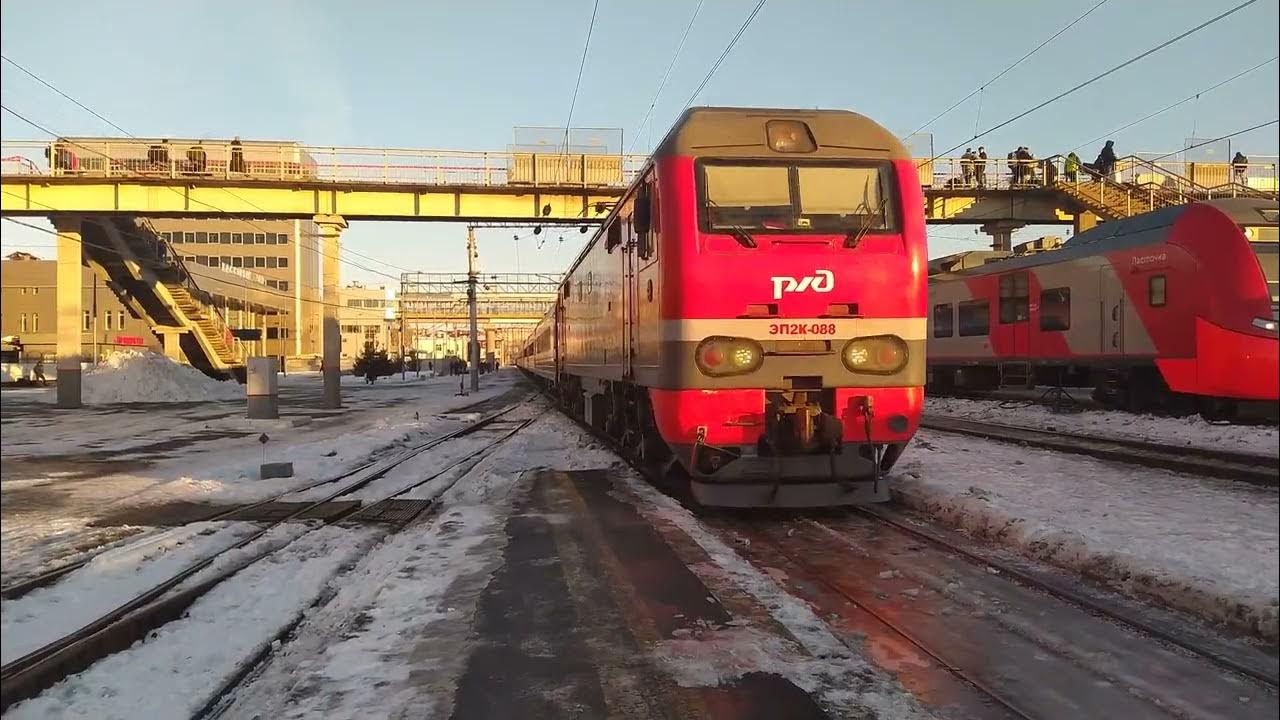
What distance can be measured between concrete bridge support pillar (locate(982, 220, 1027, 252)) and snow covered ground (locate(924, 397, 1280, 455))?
760 centimetres

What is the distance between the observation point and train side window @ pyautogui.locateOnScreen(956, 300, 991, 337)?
19219 millimetres

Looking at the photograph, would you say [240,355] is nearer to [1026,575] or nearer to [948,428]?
[948,428]

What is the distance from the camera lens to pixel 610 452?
43.7 feet

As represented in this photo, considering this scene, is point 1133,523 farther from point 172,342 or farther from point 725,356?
point 172,342

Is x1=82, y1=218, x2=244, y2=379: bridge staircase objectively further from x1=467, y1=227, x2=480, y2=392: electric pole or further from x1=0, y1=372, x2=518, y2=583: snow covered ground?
x1=467, y1=227, x2=480, y2=392: electric pole

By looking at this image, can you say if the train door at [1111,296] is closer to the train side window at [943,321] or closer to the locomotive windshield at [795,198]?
the locomotive windshield at [795,198]

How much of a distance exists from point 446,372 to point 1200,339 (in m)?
73.6

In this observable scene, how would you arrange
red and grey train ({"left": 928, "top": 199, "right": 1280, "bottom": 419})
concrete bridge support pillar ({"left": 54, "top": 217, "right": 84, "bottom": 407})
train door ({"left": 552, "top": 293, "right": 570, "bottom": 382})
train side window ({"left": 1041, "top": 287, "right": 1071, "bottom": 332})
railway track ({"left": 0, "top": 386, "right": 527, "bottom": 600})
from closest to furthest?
red and grey train ({"left": 928, "top": 199, "right": 1280, "bottom": 419}) → railway track ({"left": 0, "top": 386, "right": 527, "bottom": 600}) → train side window ({"left": 1041, "top": 287, "right": 1071, "bottom": 332}) → train door ({"left": 552, "top": 293, "right": 570, "bottom": 382}) → concrete bridge support pillar ({"left": 54, "top": 217, "right": 84, "bottom": 407})

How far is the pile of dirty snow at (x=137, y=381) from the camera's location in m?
26.8

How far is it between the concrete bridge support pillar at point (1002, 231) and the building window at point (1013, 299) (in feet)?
26.9

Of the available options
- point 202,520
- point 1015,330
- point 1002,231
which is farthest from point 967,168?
point 202,520

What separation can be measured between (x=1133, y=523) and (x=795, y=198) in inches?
186

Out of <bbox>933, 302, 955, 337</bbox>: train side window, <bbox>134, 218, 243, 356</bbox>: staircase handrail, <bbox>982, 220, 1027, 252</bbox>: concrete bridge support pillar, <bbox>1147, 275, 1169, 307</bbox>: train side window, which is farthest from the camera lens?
<bbox>134, 218, 243, 356</bbox>: staircase handrail

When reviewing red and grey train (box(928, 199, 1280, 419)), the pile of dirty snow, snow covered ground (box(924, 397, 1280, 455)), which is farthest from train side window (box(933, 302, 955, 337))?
the pile of dirty snow
